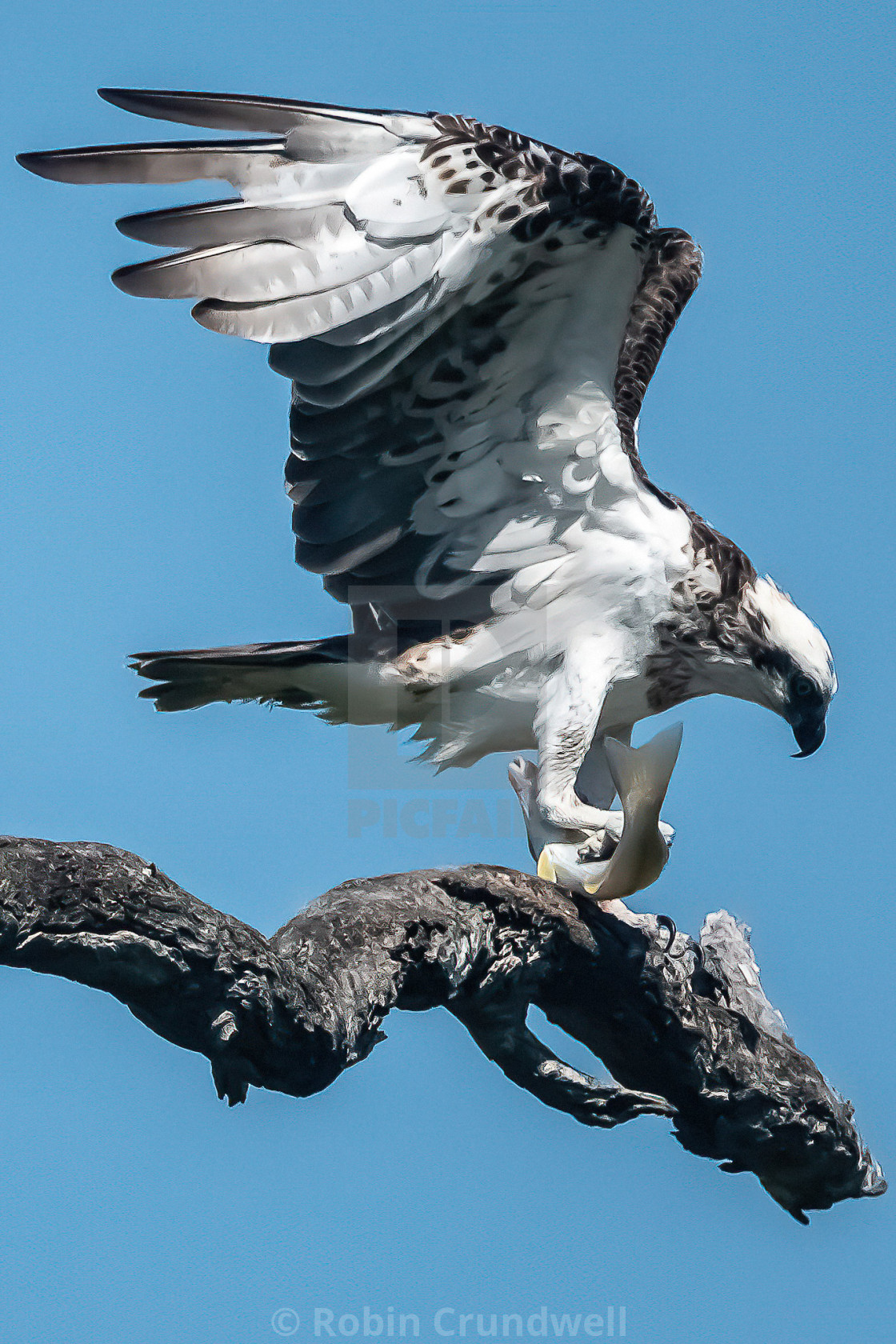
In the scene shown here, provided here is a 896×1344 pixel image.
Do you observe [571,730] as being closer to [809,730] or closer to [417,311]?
[809,730]

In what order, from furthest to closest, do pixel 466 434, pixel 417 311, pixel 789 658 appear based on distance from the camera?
pixel 789 658
pixel 466 434
pixel 417 311

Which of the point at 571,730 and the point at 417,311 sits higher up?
the point at 417,311

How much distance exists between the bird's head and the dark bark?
79 centimetres

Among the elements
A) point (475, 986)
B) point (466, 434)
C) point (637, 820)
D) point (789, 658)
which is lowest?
point (475, 986)

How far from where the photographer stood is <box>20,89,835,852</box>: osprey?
4.22 meters

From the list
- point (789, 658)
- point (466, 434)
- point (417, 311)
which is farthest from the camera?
point (789, 658)

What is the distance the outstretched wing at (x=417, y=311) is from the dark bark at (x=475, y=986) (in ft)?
4.13

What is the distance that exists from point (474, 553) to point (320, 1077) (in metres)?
2.05

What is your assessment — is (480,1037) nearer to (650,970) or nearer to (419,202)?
(650,970)

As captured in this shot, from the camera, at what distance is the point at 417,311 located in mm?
4344

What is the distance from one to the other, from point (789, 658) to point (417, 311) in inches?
74.2

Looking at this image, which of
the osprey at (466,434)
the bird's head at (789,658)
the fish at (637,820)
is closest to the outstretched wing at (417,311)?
the osprey at (466,434)

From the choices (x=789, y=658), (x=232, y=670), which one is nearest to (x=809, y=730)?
(x=789, y=658)

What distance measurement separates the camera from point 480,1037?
15.1ft
